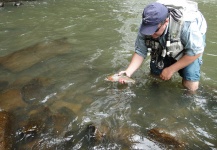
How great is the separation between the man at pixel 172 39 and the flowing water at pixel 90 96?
61 centimetres

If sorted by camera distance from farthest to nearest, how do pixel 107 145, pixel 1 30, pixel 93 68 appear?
pixel 1 30
pixel 93 68
pixel 107 145

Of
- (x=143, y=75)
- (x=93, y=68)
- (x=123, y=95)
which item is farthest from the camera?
(x=93, y=68)

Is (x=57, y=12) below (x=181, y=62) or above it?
below

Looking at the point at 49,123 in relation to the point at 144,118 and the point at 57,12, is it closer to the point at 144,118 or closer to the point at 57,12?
the point at 144,118

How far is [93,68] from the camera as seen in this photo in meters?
6.36

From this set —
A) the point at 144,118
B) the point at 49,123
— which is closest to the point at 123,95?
the point at 144,118

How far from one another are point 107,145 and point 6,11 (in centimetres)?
1058

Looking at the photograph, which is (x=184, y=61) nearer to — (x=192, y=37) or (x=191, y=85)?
(x=192, y=37)

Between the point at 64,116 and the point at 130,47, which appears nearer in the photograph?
the point at 64,116

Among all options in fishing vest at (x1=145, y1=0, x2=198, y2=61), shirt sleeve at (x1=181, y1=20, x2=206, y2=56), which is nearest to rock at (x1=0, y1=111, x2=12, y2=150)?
fishing vest at (x1=145, y1=0, x2=198, y2=61)

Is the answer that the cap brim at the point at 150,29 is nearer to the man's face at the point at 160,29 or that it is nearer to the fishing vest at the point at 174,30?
the man's face at the point at 160,29

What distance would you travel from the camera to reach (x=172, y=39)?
4223 millimetres

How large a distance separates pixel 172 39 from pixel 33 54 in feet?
13.9

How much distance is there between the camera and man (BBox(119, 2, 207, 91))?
3678 mm
